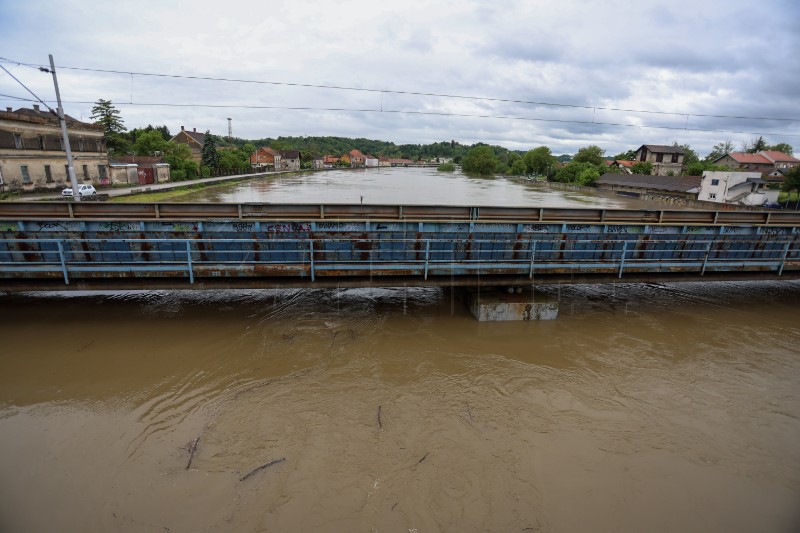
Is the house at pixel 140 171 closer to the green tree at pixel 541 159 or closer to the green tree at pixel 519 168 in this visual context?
the green tree at pixel 541 159

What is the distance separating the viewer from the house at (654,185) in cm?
4419

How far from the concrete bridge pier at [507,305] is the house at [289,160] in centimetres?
9071

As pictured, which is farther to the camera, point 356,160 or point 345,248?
point 356,160

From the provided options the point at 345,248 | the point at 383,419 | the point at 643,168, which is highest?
the point at 643,168

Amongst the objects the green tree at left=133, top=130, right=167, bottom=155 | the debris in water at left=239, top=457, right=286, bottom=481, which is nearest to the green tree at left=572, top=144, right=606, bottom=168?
the green tree at left=133, top=130, right=167, bottom=155

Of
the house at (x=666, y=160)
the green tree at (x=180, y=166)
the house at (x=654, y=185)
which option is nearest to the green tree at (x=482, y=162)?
the house at (x=666, y=160)

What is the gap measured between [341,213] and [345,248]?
1665 millimetres

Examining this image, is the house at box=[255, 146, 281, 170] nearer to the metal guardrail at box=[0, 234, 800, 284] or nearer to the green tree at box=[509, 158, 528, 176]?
the green tree at box=[509, 158, 528, 176]

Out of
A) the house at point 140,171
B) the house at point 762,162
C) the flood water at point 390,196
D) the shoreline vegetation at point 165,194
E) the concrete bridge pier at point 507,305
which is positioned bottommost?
the flood water at point 390,196

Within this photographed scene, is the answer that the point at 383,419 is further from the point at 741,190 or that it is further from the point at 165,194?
the point at 741,190

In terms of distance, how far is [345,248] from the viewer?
7.34 metres

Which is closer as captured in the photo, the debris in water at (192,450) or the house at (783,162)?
the debris in water at (192,450)

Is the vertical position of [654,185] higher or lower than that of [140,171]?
higher

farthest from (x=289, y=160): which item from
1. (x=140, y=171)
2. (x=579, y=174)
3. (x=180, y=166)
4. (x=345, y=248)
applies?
(x=345, y=248)
